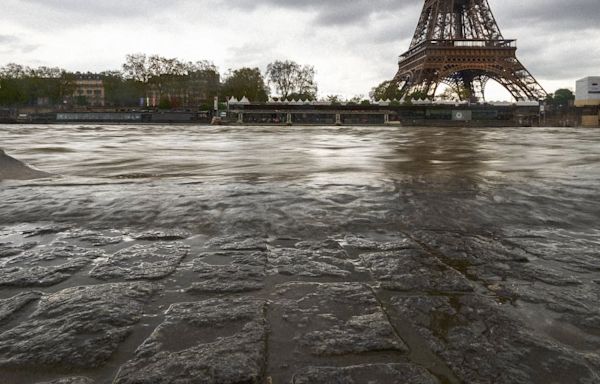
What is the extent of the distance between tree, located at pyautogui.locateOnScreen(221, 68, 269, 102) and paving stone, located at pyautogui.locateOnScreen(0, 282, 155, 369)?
2871 inches

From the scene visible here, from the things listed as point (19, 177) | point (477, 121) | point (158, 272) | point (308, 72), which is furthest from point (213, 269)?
point (308, 72)

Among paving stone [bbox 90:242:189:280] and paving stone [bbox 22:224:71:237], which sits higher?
paving stone [bbox 22:224:71:237]

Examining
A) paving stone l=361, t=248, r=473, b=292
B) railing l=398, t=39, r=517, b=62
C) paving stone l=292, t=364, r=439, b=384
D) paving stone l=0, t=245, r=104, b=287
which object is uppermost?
railing l=398, t=39, r=517, b=62

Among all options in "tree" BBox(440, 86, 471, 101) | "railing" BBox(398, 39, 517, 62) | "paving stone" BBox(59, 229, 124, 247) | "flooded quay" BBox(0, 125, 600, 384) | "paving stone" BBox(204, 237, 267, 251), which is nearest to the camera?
"flooded quay" BBox(0, 125, 600, 384)

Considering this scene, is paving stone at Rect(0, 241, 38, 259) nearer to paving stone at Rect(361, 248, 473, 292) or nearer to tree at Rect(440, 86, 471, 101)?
paving stone at Rect(361, 248, 473, 292)

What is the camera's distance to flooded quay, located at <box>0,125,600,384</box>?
1.43 m

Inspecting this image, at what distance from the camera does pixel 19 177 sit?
584 cm

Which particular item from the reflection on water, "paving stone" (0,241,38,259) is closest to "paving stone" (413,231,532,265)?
the reflection on water

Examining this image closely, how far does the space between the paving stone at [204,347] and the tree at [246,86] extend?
73153mm

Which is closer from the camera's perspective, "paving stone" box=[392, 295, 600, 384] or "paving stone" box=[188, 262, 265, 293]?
"paving stone" box=[392, 295, 600, 384]

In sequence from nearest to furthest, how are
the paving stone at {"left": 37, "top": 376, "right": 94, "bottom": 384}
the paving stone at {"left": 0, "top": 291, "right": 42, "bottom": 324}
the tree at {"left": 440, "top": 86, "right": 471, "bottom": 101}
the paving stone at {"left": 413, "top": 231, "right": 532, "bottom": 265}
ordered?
the paving stone at {"left": 37, "top": 376, "right": 94, "bottom": 384}
the paving stone at {"left": 0, "top": 291, "right": 42, "bottom": 324}
the paving stone at {"left": 413, "top": 231, "right": 532, "bottom": 265}
the tree at {"left": 440, "top": 86, "right": 471, "bottom": 101}

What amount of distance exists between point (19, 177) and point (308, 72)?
7171 centimetres

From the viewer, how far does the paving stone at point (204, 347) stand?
1361 millimetres

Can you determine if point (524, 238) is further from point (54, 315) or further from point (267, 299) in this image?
point (54, 315)
